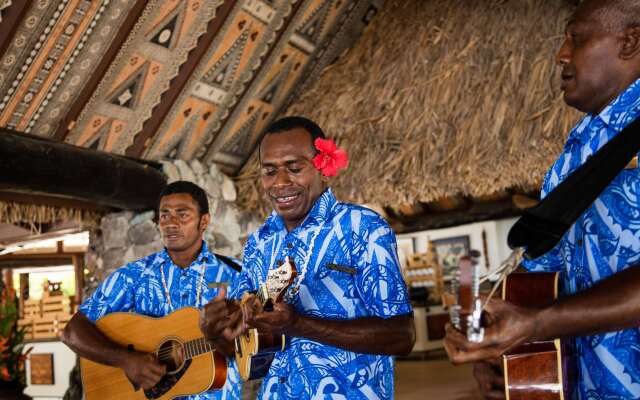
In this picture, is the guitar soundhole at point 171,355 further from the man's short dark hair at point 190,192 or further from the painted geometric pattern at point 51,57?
the painted geometric pattern at point 51,57

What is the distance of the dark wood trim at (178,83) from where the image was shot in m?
5.36

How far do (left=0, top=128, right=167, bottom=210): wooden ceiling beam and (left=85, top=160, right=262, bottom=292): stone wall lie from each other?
23 centimetres

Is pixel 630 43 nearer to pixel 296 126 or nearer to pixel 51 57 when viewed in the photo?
pixel 296 126

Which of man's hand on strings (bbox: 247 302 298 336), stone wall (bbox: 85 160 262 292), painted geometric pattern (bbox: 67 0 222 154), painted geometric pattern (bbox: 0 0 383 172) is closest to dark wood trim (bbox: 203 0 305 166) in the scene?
painted geometric pattern (bbox: 0 0 383 172)

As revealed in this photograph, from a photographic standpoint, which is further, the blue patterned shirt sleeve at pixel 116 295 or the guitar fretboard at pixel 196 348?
the blue patterned shirt sleeve at pixel 116 295

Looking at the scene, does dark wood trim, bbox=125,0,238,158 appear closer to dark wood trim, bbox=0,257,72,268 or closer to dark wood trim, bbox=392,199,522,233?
dark wood trim, bbox=392,199,522,233

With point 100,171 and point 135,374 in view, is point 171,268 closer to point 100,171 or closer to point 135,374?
point 135,374

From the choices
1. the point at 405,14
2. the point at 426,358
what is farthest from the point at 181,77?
the point at 426,358

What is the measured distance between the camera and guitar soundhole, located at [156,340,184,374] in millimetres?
2863

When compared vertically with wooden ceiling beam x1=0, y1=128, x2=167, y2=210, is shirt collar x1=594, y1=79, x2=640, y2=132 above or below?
below

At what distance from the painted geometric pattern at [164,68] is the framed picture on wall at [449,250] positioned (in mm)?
5831

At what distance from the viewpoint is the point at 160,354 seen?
9.73 feet

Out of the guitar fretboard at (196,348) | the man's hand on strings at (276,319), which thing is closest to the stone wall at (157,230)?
the guitar fretboard at (196,348)

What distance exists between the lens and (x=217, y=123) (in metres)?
6.21
